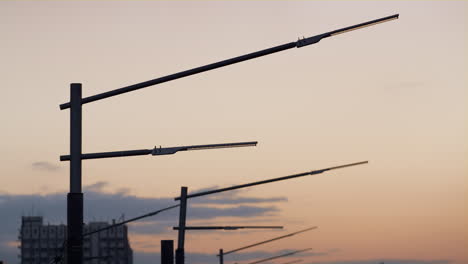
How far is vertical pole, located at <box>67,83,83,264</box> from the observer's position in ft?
86.9

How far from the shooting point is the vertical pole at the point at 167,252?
45.7 meters

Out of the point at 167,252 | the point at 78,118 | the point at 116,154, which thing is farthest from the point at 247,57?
the point at 167,252

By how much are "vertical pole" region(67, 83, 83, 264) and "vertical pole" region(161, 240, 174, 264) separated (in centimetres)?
1824

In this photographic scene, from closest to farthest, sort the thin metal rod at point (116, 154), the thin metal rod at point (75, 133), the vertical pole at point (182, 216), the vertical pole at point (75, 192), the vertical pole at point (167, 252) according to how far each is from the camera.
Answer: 1. the vertical pole at point (75, 192)
2. the thin metal rod at point (75, 133)
3. the thin metal rod at point (116, 154)
4. the vertical pole at point (167, 252)
5. the vertical pole at point (182, 216)

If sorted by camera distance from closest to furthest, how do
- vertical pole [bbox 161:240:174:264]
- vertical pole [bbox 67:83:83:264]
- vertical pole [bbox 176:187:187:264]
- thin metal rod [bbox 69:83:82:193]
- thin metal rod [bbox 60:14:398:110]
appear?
thin metal rod [bbox 60:14:398:110] < vertical pole [bbox 67:83:83:264] < thin metal rod [bbox 69:83:82:193] < vertical pole [bbox 161:240:174:264] < vertical pole [bbox 176:187:187:264]

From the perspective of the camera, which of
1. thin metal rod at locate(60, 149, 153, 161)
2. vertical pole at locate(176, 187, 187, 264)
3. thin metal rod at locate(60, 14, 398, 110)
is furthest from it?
vertical pole at locate(176, 187, 187, 264)

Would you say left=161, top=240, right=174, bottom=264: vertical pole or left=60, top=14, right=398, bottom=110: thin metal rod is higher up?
left=60, top=14, right=398, bottom=110: thin metal rod

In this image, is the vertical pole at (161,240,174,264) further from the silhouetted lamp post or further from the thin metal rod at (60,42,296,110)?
the thin metal rod at (60,42,296,110)

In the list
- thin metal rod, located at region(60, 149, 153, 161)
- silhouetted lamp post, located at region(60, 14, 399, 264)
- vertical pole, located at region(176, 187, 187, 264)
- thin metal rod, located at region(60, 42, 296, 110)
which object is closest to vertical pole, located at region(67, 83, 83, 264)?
silhouetted lamp post, located at region(60, 14, 399, 264)

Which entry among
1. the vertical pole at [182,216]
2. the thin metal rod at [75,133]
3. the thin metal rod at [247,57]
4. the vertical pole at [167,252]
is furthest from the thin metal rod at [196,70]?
the vertical pole at [182,216]

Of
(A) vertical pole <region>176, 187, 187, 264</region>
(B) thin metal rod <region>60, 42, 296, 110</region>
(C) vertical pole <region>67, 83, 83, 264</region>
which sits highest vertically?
(A) vertical pole <region>176, 187, 187, 264</region>

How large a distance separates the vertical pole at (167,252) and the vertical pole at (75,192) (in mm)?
18240

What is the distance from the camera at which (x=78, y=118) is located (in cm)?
2808

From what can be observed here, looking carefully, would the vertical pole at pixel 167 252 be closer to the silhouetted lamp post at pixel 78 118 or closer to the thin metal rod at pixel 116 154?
the thin metal rod at pixel 116 154
